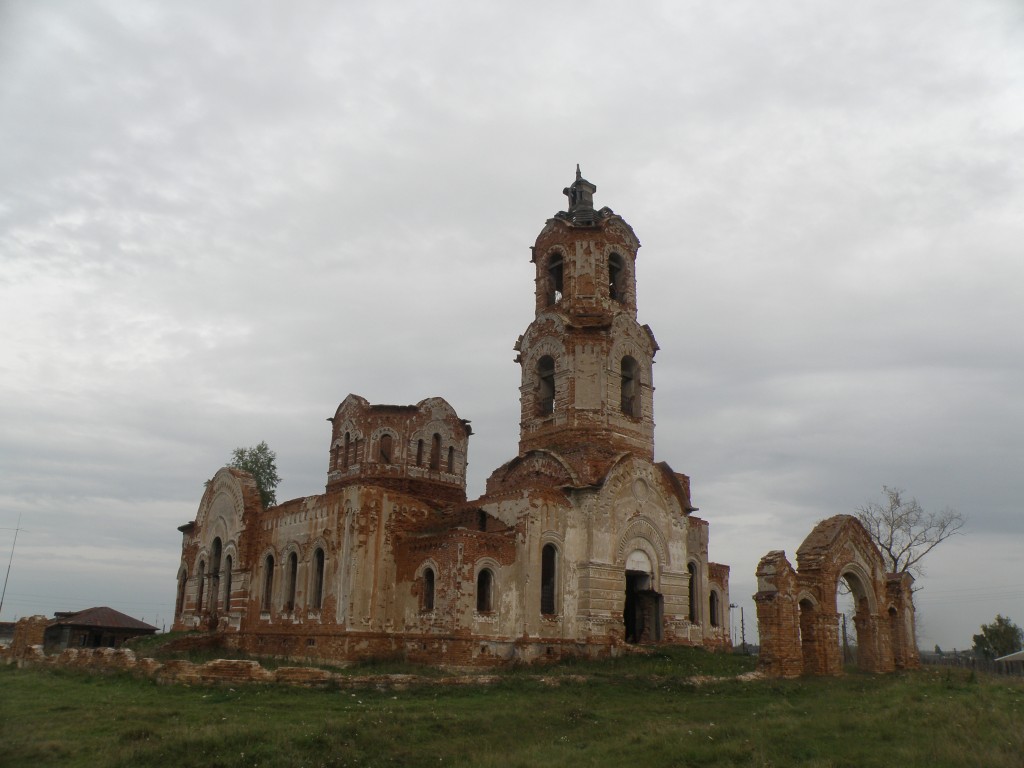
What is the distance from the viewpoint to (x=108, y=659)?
2192 centimetres

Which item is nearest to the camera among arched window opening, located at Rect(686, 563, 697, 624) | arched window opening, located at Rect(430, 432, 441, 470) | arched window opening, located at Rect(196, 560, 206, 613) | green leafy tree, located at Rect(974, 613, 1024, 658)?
arched window opening, located at Rect(686, 563, 697, 624)

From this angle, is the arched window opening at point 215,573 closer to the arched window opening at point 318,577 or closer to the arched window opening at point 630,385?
the arched window opening at point 318,577

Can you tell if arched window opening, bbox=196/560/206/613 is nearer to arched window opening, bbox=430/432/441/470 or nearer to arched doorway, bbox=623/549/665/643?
arched window opening, bbox=430/432/441/470

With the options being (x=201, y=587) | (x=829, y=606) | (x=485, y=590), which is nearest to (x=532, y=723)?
(x=485, y=590)

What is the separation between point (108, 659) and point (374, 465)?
10897 mm

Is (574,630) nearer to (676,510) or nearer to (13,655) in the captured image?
(676,510)

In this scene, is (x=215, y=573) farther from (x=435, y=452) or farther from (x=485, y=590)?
(x=485, y=590)

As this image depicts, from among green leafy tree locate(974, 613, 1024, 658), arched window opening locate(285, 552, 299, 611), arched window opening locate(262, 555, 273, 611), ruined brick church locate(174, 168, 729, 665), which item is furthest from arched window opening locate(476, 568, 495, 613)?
green leafy tree locate(974, 613, 1024, 658)

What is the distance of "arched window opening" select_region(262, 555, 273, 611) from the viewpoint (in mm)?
27531

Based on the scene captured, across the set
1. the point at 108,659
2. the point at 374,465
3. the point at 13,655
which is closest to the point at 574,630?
the point at 374,465

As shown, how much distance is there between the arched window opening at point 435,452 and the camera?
101 feet

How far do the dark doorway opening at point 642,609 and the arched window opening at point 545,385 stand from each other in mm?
6285

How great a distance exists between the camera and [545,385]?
90.7 ft

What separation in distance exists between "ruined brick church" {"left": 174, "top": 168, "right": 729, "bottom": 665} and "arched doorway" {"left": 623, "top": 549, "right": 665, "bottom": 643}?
0.05 meters
